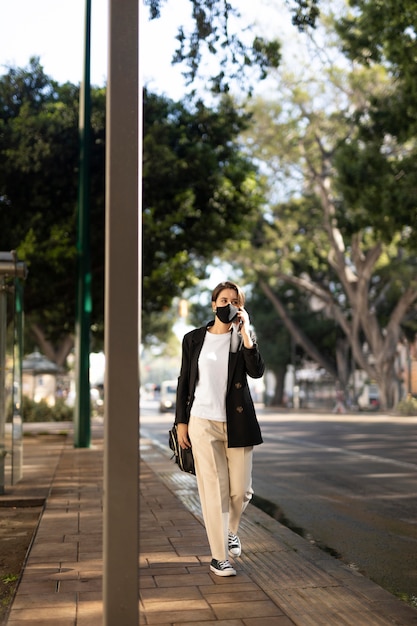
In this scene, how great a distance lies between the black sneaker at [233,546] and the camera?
5.88 metres

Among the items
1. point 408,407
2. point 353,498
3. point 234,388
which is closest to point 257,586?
point 234,388

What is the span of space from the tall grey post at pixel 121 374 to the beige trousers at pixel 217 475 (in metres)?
1.77

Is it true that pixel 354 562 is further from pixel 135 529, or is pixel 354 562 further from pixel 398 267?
pixel 398 267

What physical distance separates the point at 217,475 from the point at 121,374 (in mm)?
2041

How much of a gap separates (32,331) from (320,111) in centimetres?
1654

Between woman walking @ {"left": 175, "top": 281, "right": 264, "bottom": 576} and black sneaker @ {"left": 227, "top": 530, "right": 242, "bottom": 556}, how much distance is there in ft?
1.07

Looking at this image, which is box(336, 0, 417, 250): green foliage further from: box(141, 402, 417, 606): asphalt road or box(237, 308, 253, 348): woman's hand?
box(237, 308, 253, 348): woman's hand

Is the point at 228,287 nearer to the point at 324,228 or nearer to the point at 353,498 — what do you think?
the point at 353,498

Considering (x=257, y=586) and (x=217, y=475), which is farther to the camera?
(x=217, y=475)

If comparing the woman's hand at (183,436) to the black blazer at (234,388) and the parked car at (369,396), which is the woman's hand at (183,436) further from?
the parked car at (369,396)

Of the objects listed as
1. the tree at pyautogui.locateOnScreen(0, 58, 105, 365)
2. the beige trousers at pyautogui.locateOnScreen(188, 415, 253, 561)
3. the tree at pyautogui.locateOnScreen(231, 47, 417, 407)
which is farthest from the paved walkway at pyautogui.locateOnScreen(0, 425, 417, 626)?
the tree at pyautogui.locateOnScreen(231, 47, 417, 407)

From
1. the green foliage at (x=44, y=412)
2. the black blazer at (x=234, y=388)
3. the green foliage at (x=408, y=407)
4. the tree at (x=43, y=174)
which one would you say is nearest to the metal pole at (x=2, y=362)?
the black blazer at (x=234, y=388)

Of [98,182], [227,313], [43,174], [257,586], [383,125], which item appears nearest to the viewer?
[257,586]

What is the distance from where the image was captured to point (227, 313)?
5.43 metres
